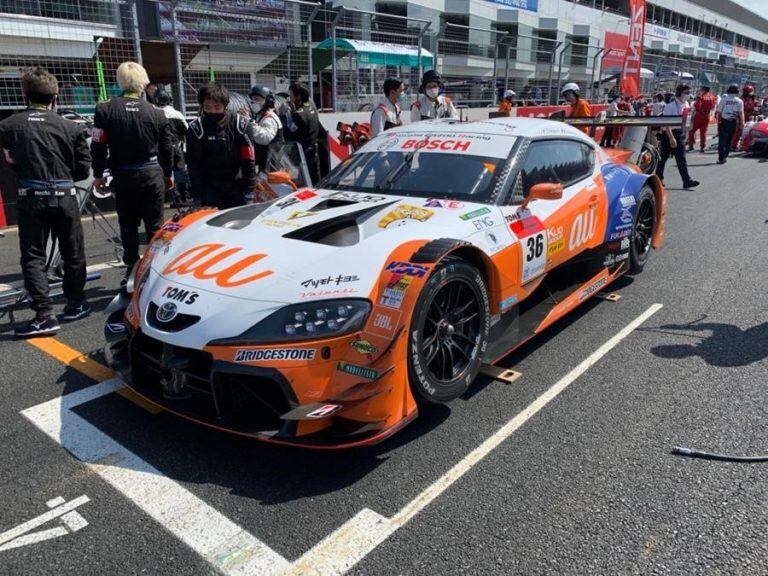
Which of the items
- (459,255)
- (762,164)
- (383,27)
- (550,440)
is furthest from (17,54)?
(762,164)

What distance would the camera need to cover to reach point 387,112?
7.31m

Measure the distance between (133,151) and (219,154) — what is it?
2.33 feet

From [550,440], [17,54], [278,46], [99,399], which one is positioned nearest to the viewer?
[550,440]

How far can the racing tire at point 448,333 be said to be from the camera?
2814 millimetres

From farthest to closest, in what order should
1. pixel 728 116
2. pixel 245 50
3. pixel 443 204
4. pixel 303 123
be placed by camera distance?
1. pixel 728 116
2. pixel 245 50
3. pixel 303 123
4. pixel 443 204

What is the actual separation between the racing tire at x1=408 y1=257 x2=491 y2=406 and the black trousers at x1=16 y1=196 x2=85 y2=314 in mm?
2941

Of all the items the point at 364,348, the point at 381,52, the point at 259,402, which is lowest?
the point at 259,402

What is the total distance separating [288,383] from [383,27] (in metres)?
11.2

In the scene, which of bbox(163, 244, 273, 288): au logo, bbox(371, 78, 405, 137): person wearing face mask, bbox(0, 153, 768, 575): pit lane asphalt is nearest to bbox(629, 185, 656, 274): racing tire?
bbox(0, 153, 768, 575): pit lane asphalt

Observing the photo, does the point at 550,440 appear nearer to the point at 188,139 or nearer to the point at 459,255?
the point at 459,255

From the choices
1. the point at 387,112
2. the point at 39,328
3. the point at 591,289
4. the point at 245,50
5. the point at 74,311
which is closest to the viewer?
the point at 39,328

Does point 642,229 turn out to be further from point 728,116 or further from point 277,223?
point 728,116

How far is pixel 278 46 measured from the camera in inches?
416

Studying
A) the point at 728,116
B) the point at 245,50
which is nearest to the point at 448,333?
the point at 245,50
